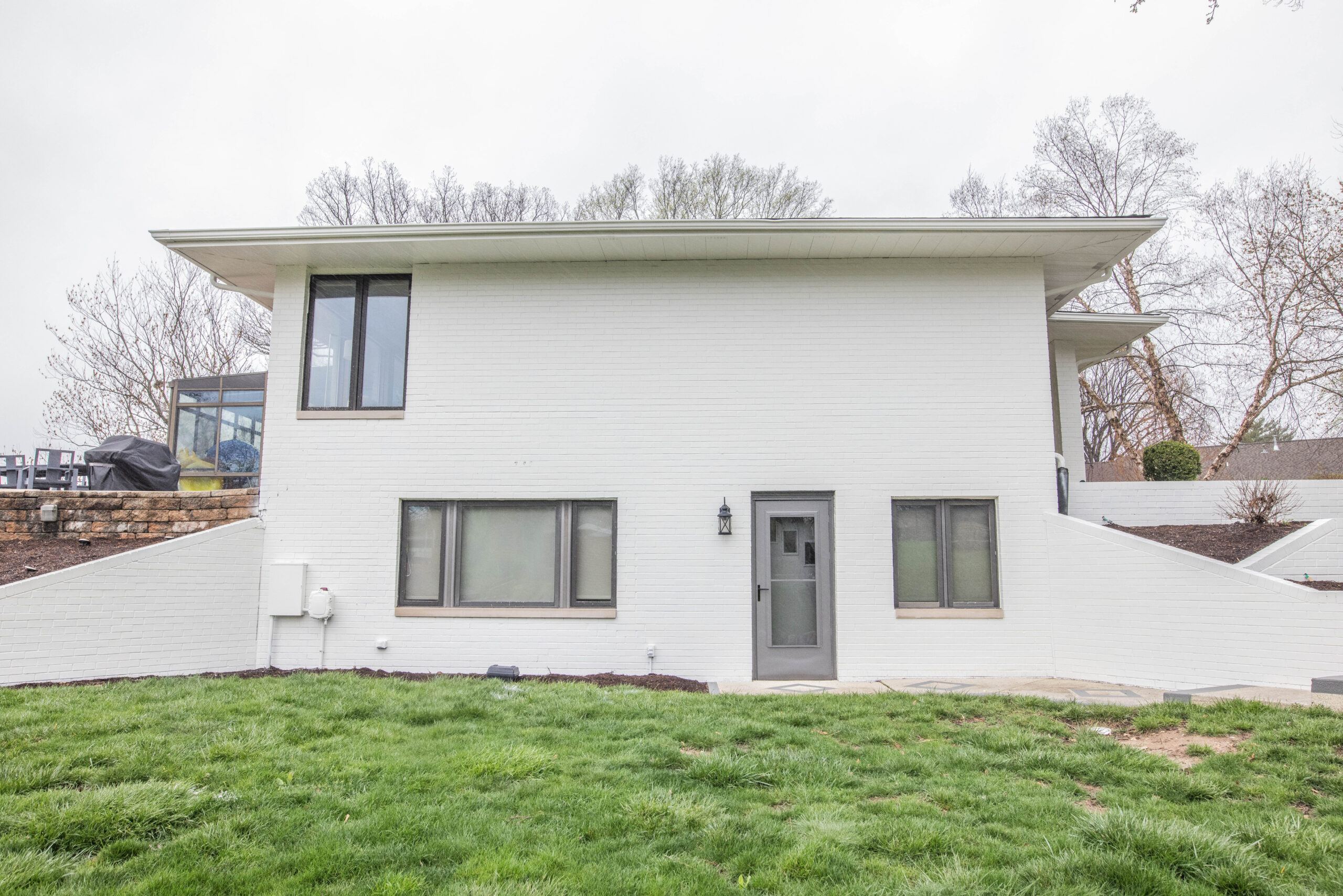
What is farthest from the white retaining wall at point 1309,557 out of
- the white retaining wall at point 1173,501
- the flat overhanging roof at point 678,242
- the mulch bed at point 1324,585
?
the flat overhanging roof at point 678,242

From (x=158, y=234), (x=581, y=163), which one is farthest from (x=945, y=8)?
(x=581, y=163)

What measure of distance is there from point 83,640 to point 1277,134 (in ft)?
82.2

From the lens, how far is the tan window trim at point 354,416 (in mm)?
9234

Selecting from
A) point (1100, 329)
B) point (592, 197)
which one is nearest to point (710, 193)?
point (592, 197)

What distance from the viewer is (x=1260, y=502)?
9.46 m

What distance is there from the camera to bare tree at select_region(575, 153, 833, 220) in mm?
21469

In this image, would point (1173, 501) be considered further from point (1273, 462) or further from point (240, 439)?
point (1273, 462)

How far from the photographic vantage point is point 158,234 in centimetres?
872

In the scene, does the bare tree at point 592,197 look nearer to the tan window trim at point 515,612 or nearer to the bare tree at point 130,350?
the bare tree at point 130,350

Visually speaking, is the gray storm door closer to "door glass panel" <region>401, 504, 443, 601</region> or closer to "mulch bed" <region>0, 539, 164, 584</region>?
"door glass panel" <region>401, 504, 443, 601</region>

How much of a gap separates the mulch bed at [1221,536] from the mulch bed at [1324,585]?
0.65 m

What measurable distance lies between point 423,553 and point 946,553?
19.9ft

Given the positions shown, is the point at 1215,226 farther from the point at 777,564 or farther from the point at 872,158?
the point at 777,564

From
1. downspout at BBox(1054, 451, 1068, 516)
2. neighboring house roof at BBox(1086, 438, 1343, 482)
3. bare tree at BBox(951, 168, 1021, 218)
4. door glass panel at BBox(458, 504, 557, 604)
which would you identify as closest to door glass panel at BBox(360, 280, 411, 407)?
door glass panel at BBox(458, 504, 557, 604)
